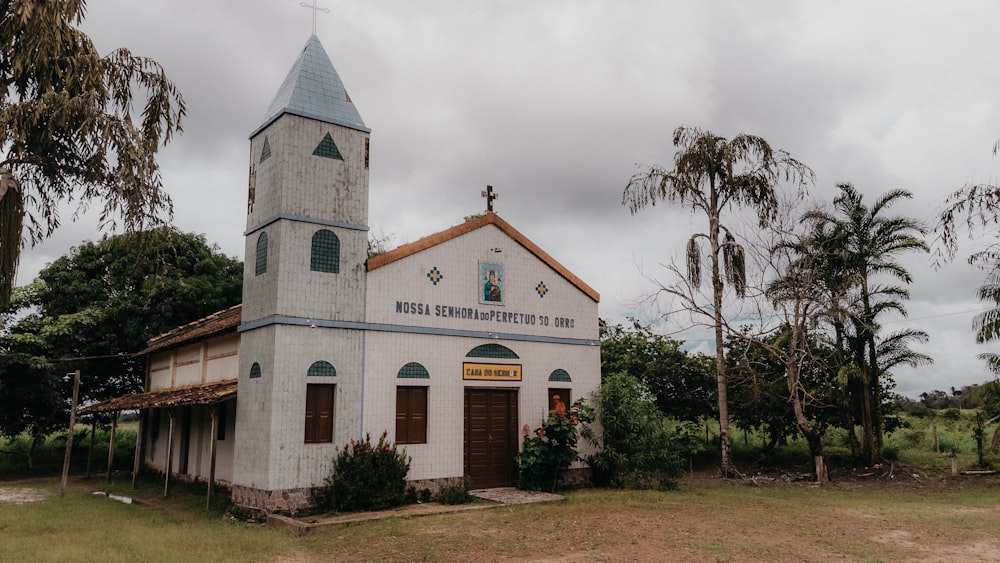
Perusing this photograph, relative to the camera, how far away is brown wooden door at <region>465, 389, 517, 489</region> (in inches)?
602

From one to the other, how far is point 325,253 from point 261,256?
4.24 ft

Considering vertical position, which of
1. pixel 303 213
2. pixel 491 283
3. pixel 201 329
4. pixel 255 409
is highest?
pixel 303 213

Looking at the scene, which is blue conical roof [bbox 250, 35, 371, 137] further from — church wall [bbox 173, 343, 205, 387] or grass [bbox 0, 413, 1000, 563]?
grass [bbox 0, 413, 1000, 563]

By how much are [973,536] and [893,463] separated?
10.1 m

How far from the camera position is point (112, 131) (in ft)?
32.3

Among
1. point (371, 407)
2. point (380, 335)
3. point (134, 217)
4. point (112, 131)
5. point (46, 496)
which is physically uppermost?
point (112, 131)

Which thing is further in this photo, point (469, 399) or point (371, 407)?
point (469, 399)

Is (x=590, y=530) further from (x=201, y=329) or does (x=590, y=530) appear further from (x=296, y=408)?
(x=201, y=329)

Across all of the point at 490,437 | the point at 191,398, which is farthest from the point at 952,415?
the point at 191,398

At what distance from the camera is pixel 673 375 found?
23.1 meters

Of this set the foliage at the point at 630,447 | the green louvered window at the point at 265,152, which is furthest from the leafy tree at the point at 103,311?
the foliage at the point at 630,447

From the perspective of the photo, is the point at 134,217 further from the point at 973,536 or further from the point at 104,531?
the point at 973,536

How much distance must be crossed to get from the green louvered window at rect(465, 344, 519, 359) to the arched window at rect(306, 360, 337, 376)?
10.2 feet

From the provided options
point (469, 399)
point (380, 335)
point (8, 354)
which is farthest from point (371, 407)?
point (8, 354)
